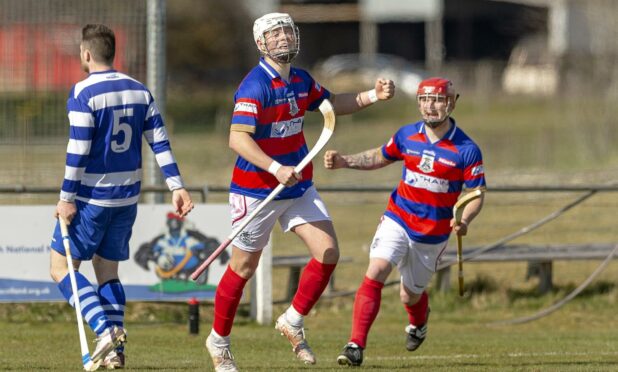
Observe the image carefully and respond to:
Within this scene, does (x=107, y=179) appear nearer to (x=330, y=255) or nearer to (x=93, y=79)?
(x=93, y=79)

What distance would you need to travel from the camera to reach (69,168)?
8.16m

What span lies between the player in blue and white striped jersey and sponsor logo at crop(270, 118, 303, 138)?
68cm

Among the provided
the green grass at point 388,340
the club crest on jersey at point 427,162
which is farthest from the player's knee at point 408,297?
the club crest on jersey at point 427,162

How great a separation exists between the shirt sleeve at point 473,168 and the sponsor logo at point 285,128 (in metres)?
1.33

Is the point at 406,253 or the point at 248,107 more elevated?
the point at 248,107

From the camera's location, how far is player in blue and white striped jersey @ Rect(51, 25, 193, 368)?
818cm

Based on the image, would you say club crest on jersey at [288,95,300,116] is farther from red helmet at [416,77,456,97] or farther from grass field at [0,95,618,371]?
grass field at [0,95,618,371]

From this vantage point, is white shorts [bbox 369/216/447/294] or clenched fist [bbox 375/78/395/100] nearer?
clenched fist [bbox 375/78/395/100]

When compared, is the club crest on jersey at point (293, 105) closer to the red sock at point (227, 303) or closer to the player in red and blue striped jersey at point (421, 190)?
the player in red and blue striped jersey at point (421, 190)

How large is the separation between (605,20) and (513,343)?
76.7 ft

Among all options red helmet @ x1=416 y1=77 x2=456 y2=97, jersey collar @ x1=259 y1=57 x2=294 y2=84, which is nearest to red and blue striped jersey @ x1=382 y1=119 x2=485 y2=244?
red helmet @ x1=416 y1=77 x2=456 y2=97

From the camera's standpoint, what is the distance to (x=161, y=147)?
847 centimetres

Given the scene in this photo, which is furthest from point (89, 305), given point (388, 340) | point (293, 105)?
point (388, 340)

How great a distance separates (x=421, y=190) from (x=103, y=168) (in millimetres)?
2309
